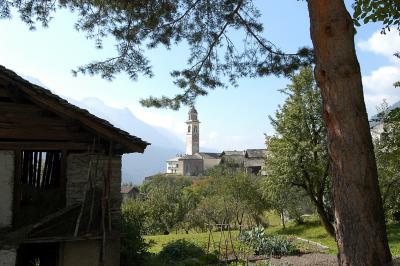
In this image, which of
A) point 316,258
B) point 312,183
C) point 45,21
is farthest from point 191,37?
point 312,183

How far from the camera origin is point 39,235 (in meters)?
10.1

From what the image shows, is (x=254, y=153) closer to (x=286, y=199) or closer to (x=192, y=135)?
(x=286, y=199)

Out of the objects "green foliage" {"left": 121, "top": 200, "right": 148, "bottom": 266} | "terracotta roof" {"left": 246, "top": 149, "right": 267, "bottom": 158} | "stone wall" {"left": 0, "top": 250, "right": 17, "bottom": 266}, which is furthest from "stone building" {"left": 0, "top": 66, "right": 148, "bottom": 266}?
"terracotta roof" {"left": 246, "top": 149, "right": 267, "bottom": 158}

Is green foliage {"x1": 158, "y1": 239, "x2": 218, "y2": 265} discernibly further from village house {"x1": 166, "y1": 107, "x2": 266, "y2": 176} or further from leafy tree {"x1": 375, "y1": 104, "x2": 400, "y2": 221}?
village house {"x1": 166, "y1": 107, "x2": 266, "y2": 176}

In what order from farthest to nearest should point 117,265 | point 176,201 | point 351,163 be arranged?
point 176,201 < point 117,265 < point 351,163

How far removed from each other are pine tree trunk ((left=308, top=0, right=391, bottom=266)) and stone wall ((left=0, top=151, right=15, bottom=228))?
311 inches

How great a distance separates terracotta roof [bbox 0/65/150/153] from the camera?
10820 mm

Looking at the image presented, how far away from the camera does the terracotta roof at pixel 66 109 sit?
426 inches

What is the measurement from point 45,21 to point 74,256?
5.93m

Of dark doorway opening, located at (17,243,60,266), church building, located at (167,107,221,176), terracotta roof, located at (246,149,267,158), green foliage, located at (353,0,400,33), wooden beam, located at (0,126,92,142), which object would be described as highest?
church building, located at (167,107,221,176)

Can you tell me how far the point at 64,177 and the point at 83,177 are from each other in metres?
0.48

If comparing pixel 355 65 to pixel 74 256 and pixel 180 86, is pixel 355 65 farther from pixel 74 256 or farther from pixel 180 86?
pixel 74 256

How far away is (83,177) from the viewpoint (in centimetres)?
1155

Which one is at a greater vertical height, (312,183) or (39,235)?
(312,183)
